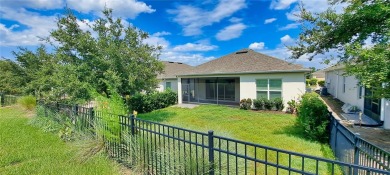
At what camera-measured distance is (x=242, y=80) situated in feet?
48.5

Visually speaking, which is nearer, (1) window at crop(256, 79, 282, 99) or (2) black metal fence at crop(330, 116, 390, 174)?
(2) black metal fence at crop(330, 116, 390, 174)

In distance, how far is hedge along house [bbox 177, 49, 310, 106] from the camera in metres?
12.9

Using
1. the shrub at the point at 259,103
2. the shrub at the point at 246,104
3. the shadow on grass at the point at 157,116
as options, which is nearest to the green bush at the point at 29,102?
the shadow on grass at the point at 157,116

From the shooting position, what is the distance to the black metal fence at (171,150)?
3307mm

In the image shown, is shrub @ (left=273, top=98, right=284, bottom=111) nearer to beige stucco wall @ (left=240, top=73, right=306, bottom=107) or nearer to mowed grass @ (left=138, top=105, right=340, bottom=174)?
beige stucco wall @ (left=240, top=73, right=306, bottom=107)

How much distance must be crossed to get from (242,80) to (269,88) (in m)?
2.03

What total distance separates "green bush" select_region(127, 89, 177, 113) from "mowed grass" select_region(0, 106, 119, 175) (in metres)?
7.07

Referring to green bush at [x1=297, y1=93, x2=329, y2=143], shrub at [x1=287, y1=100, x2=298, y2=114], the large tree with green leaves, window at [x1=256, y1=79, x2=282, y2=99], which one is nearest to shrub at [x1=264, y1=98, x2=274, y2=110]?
window at [x1=256, y1=79, x2=282, y2=99]

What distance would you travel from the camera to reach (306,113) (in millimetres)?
7137

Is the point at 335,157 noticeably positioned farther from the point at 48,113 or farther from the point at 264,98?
the point at 48,113

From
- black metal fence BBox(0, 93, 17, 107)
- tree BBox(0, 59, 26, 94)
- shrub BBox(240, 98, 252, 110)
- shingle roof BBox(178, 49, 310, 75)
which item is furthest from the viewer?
black metal fence BBox(0, 93, 17, 107)

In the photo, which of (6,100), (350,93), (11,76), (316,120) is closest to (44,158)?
(316,120)

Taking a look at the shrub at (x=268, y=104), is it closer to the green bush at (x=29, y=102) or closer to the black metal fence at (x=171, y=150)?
the black metal fence at (x=171, y=150)

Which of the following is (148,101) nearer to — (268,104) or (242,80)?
(242,80)
